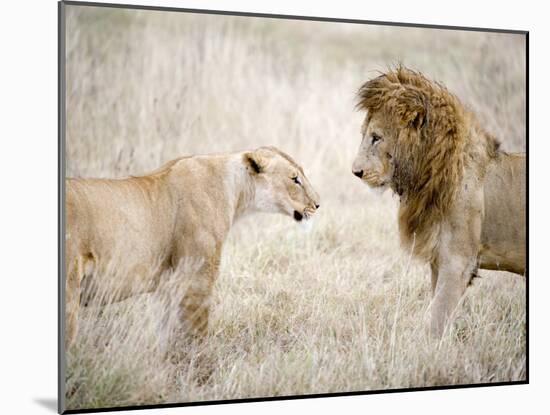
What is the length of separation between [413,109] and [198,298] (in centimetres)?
139

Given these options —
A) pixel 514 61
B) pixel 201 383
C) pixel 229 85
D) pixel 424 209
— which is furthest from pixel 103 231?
pixel 514 61

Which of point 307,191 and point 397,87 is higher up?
point 397,87

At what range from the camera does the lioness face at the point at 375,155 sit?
5191 millimetres

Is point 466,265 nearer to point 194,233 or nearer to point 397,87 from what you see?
point 397,87

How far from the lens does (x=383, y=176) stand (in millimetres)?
5207

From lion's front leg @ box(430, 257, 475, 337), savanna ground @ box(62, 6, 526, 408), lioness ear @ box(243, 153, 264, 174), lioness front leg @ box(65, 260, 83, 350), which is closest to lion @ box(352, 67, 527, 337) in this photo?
lion's front leg @ box(430, 257, 475, 337)

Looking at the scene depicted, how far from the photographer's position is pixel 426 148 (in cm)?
512

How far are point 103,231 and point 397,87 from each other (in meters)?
1.63

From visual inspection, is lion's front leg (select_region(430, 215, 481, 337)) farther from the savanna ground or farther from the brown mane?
the savanna ground

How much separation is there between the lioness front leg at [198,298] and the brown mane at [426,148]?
1.03 m

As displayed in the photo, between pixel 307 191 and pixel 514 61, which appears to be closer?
pixel 307 191

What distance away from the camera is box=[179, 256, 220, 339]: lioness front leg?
4.80 meters

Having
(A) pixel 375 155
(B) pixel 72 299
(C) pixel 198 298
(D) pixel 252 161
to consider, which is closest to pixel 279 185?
(D) pixel 252 161

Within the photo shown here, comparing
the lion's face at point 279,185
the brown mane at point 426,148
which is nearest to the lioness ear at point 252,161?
the lion's face at point 279,185
